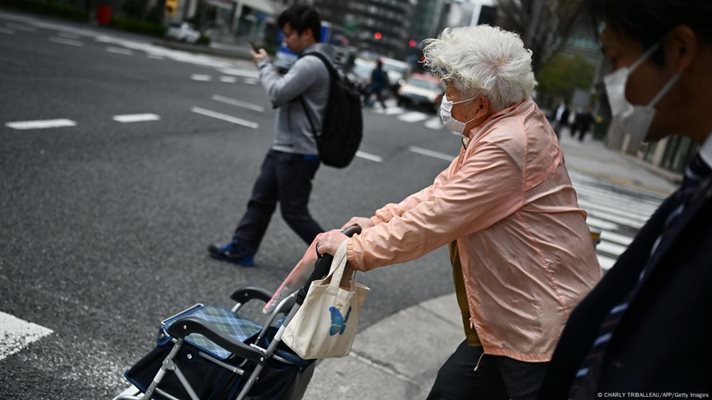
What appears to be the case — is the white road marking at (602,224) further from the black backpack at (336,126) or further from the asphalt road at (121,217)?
the black backpack at (336,126)

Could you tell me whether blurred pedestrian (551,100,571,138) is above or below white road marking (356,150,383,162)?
above

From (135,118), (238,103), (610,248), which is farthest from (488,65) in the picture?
(238,103)

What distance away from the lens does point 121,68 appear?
59.5ft

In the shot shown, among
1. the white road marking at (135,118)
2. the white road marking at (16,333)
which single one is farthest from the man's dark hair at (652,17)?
the white road marking at (135,118)

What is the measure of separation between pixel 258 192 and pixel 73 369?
2354 millimetres

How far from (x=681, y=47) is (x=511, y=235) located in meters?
1.00

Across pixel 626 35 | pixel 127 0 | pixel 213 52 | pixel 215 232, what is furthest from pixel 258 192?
pixel 127 0

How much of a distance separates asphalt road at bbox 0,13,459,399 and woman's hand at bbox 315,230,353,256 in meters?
1.57

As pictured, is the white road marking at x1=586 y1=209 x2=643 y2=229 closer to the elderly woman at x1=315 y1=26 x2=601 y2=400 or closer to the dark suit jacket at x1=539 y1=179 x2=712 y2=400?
the elderly woman at x1=315 y1=26 x2=601 y2=400

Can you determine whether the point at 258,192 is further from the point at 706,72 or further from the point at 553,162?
the point at 706,72

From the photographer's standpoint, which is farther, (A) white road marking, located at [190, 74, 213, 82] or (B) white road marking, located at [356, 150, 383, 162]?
(A) white road marking, located at [190, 74, 213, 82]

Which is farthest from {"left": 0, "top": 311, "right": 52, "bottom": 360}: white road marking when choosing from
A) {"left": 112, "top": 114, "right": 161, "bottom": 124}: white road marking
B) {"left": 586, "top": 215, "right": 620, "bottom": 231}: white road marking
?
{"left": 586, "top": 215, "right": 620, "bottom": 231}: white road marking

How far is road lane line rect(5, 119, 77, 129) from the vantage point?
8768 mm

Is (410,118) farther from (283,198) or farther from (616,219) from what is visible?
(283,198)
